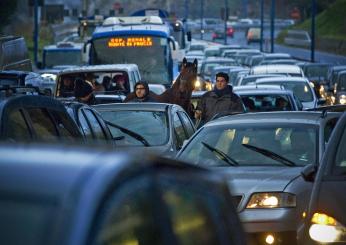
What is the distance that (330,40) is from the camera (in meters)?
85.5

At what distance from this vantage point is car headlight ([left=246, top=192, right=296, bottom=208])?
401 inches

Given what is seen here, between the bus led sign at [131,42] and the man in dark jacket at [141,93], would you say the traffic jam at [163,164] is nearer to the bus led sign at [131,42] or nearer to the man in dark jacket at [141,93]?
the man in dark jacket at [141,93]

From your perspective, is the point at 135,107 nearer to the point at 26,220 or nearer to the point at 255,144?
the point at 255,144

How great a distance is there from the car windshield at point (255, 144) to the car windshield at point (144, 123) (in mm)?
2579

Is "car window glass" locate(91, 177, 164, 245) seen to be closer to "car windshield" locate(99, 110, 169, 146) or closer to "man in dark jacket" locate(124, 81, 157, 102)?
"car windshield" locate(99, 110, 169, 146)

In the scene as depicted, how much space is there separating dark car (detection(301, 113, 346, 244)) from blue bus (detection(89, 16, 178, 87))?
77.9 feet

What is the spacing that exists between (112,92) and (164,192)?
18.0 m

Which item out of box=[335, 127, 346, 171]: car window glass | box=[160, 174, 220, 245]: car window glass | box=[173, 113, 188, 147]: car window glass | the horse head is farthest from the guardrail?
box=[160, 174, 220, 245]: car window glass

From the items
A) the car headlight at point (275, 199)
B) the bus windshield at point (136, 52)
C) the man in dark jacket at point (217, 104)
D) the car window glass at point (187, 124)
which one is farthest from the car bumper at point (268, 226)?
the bus windshield at point (136, 52)

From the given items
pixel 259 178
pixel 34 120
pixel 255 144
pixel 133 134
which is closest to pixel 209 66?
pixel 133 134

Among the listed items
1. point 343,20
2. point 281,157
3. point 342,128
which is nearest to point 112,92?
point 281,157

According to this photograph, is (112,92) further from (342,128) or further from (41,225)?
(41,225)

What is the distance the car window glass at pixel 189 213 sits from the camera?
4004mm

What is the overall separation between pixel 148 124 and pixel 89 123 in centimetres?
394
